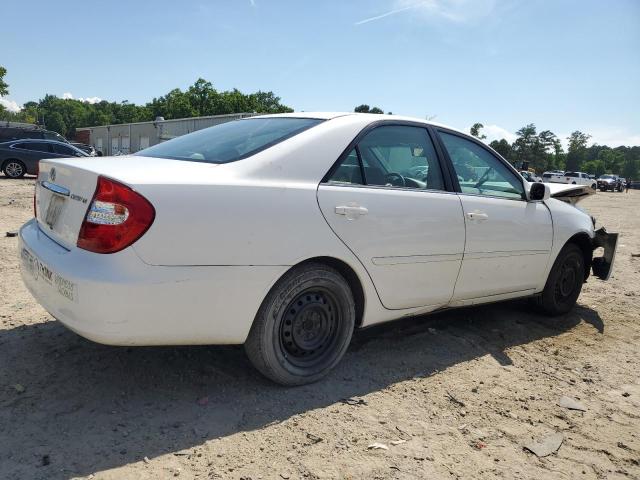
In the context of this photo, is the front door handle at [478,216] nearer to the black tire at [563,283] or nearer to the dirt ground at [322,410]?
the dirt ground at [322,410]

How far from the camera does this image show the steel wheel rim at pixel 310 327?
2.89 meters

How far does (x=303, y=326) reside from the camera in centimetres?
297

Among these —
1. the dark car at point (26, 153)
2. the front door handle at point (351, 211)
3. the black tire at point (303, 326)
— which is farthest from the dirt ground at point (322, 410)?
the dark car at point (26, 153)

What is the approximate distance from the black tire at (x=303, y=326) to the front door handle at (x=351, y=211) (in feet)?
1.06

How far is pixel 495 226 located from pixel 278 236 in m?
1.90

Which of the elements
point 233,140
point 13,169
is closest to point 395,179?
point 233,140

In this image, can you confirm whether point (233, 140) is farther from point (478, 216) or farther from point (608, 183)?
point (608, 183)

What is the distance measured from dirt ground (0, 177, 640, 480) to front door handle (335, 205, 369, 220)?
40.9 inches

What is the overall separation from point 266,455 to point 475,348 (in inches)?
83.9

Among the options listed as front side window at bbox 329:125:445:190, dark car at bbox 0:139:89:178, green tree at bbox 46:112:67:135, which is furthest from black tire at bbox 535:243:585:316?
green tree at bbox 46:112:67:135

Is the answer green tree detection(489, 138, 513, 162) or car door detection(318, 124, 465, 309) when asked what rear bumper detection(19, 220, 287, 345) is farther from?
green tree detection(489, 138, 513, 162)

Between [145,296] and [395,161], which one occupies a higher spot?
[395,161]

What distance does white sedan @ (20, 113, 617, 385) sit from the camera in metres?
2.35

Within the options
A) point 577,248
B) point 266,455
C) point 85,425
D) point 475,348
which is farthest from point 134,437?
point 577,248
